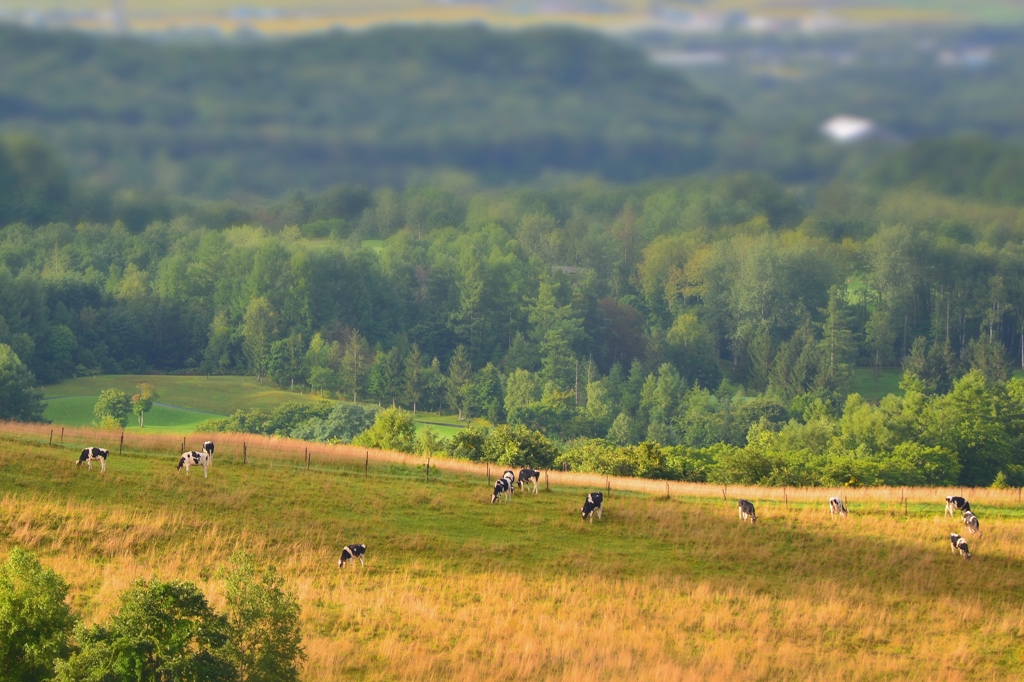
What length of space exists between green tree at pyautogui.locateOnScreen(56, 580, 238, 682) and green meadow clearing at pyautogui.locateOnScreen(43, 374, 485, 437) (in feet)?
310

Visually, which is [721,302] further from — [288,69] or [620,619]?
[620,619]

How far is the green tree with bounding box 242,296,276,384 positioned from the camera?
6142 inches

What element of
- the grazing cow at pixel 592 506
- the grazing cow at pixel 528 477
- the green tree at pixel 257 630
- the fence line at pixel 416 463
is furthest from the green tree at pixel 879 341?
the green tree at pixel 257 630

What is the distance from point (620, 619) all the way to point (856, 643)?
21.3 ft

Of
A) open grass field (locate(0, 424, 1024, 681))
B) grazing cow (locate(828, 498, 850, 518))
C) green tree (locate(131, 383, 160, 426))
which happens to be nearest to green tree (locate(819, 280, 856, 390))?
green tree (locate(131, 383, 160, 426))

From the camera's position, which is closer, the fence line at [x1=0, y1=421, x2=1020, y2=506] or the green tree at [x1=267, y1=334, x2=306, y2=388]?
the fence line at [x1=0, y1=421, x2=1020, y2=506]

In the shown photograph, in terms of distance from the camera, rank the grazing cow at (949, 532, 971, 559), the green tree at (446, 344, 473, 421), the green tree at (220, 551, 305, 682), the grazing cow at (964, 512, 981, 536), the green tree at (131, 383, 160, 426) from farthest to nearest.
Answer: the green tree at (446, 344, 473, 421) → the green tree at (131, 383, 160, 426) → the grazing cow at (964, 512, 981, 536) → the grazing cow at (949, 532, 971, 559) → the green tree at (220, 551, 305, 682)

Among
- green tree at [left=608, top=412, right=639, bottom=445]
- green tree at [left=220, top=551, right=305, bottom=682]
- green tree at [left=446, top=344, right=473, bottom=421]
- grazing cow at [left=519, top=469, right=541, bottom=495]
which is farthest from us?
green tree at [left=446, top=344, right=473, bottom=421]

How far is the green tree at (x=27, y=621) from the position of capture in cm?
2436

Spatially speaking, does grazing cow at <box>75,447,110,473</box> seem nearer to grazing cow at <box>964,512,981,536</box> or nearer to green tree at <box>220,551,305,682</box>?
green tree at <box>220,551,305,682</box>

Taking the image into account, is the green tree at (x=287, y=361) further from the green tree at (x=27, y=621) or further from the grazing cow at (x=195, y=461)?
the green tree at (x=27, y=621)

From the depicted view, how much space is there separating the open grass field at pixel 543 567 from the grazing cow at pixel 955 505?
596 millimetres

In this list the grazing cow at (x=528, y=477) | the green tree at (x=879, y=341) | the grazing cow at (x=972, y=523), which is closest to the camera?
the grazing cow at (x=972, y=523)

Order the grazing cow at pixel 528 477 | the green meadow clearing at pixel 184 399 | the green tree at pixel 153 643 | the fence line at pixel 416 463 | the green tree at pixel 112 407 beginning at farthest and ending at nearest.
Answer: the green meadow clearing at pixel 184 399 → the green tree at pixel 112 407 → the fence line at pixel 416 463 → the grazing cow at pixel 528 477 → the green tree at pixel 153 643
